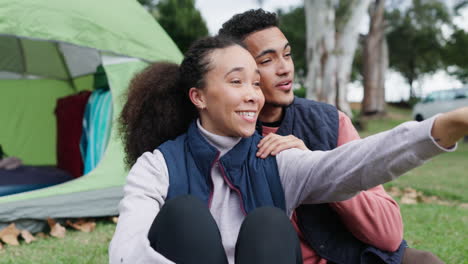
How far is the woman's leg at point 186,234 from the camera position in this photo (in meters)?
1.30

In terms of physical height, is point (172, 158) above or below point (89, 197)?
above

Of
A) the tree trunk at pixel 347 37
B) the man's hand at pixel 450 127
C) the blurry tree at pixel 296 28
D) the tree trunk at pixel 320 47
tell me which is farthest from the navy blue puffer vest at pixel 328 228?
the blurry tree at pixel 296 28

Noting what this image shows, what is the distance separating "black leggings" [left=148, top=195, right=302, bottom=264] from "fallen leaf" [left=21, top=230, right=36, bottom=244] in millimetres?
1904

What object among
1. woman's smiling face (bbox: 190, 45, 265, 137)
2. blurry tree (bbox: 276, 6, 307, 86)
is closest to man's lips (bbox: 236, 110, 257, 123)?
woman's smiling face (bbox: 190, 45, 265, 137)

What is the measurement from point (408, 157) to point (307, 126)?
66cm

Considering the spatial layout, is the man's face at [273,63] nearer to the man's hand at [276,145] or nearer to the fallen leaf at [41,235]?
the man's hand at [276,145]

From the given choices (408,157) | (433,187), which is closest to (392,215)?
(408,157)

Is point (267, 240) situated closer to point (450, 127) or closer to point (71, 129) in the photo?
point (450, 127)

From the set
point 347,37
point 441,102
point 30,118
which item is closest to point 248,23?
point 30,118

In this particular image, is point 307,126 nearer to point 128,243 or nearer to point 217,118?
point 217,118

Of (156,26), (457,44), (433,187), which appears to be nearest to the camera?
(156,26)

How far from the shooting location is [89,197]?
331 centimetres

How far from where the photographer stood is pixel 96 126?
376 cm

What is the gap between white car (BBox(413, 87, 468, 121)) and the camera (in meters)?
11.7
